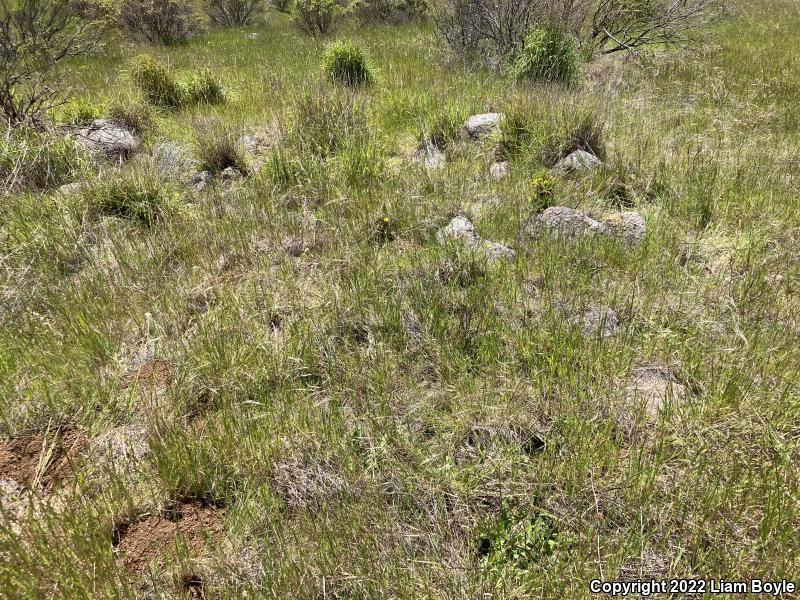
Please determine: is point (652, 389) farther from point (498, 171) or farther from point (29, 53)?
point (29, 53)

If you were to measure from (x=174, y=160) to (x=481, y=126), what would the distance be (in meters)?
3.07

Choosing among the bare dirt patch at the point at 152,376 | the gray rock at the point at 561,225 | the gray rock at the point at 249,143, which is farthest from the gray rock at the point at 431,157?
the bare dirt patch at the point at 152,376

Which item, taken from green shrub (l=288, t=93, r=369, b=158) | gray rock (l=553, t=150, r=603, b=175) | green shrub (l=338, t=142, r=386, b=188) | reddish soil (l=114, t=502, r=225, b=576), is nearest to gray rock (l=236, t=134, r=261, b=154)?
green shrub (l=288, t=93, r=369, b=158)

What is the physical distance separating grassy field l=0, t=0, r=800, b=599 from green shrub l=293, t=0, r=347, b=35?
→ 8803 mm

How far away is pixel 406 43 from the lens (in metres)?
9.91

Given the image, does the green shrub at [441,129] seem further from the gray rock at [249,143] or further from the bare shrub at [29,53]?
the bare shrub at [29,53]

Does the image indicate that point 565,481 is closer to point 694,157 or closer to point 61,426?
point 61,426

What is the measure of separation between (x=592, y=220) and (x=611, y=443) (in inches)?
78.7

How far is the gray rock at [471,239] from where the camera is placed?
10.2 ft

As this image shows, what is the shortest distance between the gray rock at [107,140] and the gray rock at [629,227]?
14.8ft

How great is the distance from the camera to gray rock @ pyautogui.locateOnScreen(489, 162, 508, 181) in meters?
4.14

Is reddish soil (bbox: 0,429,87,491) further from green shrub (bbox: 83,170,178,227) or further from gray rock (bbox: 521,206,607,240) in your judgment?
gray rock (bbox: 521,206,607,240)

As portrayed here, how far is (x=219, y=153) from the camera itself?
14.6ft

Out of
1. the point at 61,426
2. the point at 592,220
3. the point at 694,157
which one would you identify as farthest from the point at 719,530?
the point at 694,157
